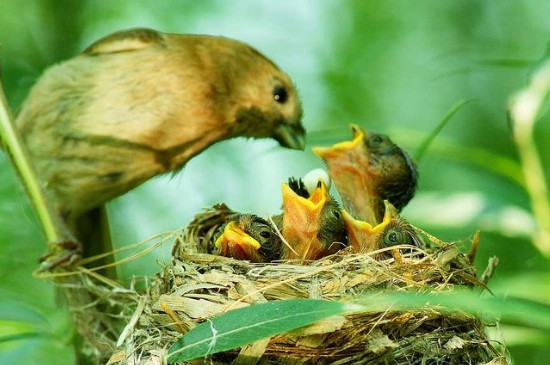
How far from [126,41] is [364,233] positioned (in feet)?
5.09

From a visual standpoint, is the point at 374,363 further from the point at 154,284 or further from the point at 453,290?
the point at 154,284

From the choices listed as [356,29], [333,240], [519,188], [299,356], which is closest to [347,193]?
[333,240]

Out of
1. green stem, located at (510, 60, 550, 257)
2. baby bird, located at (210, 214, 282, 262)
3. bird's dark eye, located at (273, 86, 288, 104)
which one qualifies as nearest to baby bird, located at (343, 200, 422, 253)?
baby bird, located at (210, 214, 282, 262)

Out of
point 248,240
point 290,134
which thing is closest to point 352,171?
point 290,134

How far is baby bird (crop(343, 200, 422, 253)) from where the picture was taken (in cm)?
257

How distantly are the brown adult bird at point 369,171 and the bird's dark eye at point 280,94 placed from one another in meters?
0.63

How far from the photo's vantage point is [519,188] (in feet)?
8.43

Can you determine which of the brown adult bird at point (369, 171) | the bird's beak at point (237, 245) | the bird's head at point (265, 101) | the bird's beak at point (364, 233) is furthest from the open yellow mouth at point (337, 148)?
the bird's beak at point (237, 245)

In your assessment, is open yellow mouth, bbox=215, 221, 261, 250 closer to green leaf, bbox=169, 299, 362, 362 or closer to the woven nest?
the woven nest

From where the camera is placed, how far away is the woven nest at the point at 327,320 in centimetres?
204

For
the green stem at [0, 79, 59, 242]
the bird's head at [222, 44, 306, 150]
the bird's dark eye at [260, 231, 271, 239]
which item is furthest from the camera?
the bird's head at [222, 44, 306, 150]

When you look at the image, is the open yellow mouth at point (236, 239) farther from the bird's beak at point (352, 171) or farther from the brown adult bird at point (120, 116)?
the brown adult bird at point (120, 116)

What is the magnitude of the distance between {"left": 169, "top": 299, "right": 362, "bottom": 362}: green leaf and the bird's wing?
206 centimetres

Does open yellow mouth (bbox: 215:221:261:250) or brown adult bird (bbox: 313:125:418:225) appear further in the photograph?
brown adult bird (bbox: 313:125:418:225)
